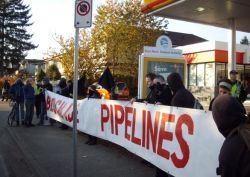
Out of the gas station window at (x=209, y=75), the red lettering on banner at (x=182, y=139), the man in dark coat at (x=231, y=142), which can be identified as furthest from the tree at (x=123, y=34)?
the man in dark coat at (x=231, y=142)

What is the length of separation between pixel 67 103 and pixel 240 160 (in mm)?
10413

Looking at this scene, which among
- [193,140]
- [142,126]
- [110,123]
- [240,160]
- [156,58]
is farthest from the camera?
[156,58]

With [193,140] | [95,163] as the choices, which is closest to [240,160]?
[193,140]

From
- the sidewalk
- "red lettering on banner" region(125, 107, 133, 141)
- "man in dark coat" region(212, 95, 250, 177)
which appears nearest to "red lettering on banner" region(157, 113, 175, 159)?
the sidewalk

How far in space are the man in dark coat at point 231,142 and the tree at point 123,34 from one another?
30.1 m

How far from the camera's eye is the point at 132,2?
3459cm

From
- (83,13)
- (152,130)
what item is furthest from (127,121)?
(83,13)

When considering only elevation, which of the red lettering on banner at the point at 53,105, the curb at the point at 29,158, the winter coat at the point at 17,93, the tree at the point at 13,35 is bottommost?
the curb at the point at 29,158

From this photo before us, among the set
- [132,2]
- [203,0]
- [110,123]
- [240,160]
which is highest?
[132,2]

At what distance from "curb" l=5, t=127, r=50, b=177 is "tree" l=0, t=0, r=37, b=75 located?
57.6m

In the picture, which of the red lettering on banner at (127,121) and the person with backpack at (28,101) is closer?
the red lettering on banner at (127,121)

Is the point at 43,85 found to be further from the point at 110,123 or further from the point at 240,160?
the point at 240,160

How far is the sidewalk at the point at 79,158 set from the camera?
23.4ft

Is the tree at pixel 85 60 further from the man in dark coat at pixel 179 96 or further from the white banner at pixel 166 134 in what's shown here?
the man in dark coat at pixel 179 96
